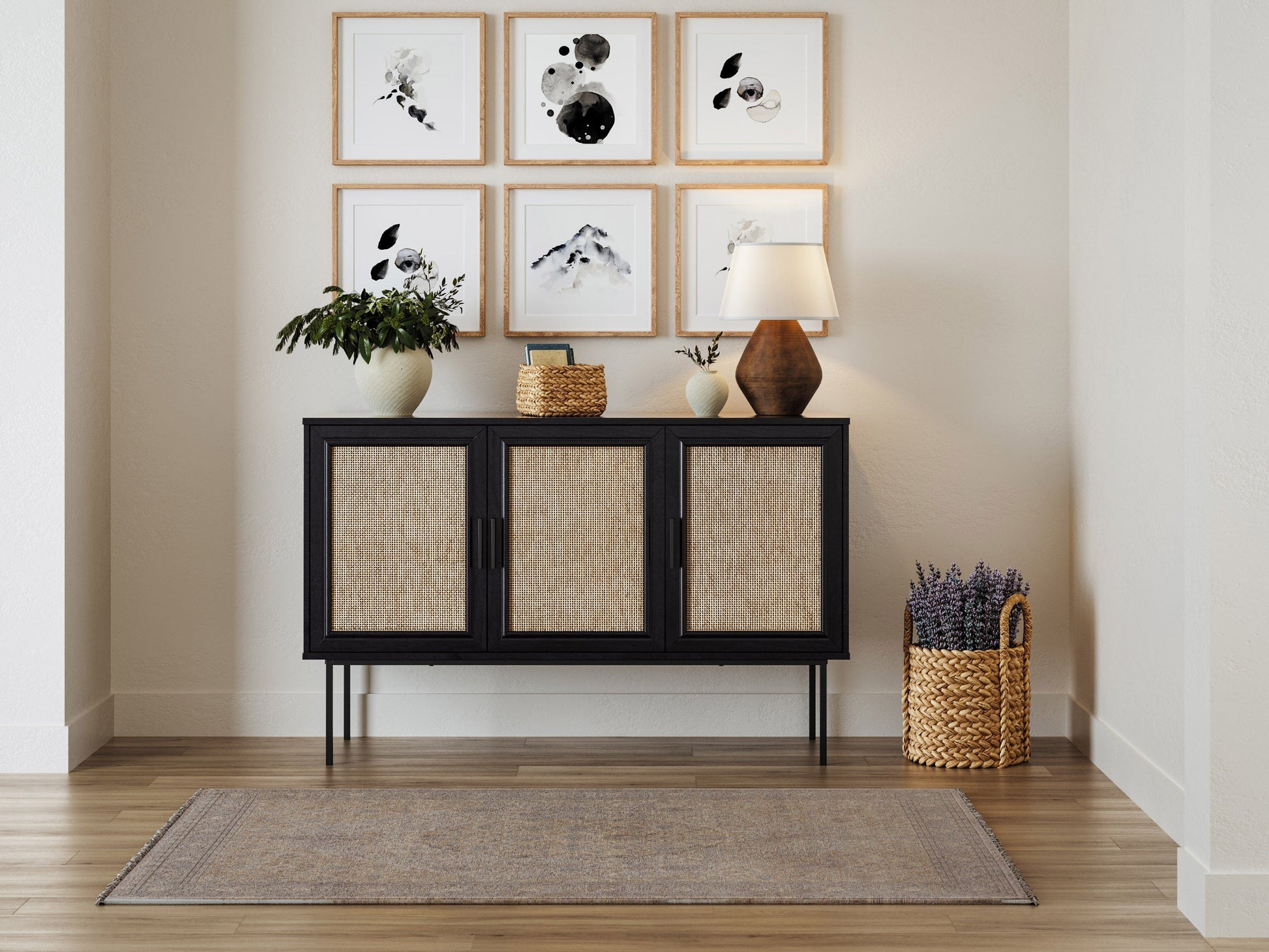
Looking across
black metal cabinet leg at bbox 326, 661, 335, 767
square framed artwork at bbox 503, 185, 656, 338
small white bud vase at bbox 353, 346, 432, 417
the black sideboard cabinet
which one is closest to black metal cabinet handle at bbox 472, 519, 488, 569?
the black sideboard cabinet

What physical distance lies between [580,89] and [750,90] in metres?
0.50

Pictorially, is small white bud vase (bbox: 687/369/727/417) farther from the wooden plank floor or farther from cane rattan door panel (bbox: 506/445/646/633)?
the wooden plank floor

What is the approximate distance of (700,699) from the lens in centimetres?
345

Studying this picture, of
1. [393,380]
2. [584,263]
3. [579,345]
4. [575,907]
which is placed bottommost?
[575,907]

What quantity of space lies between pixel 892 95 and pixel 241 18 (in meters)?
1.90

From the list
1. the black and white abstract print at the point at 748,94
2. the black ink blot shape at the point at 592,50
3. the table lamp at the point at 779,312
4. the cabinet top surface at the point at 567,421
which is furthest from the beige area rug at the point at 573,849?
the black ink blot shape at the point at 592,50

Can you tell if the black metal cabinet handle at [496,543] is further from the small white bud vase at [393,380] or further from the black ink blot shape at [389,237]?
the black ink blot shape at [389,237]

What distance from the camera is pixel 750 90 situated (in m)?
3.41

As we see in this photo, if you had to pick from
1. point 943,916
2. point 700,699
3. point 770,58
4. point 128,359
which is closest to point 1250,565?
point 943,916

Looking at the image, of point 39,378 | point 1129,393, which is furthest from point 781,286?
point 39,378

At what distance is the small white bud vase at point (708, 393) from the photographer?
317cm

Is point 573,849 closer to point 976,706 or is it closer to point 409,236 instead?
point 976,706

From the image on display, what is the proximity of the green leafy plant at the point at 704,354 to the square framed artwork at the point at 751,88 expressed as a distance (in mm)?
538

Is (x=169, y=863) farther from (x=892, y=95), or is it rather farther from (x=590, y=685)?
(x=892, y=95)
